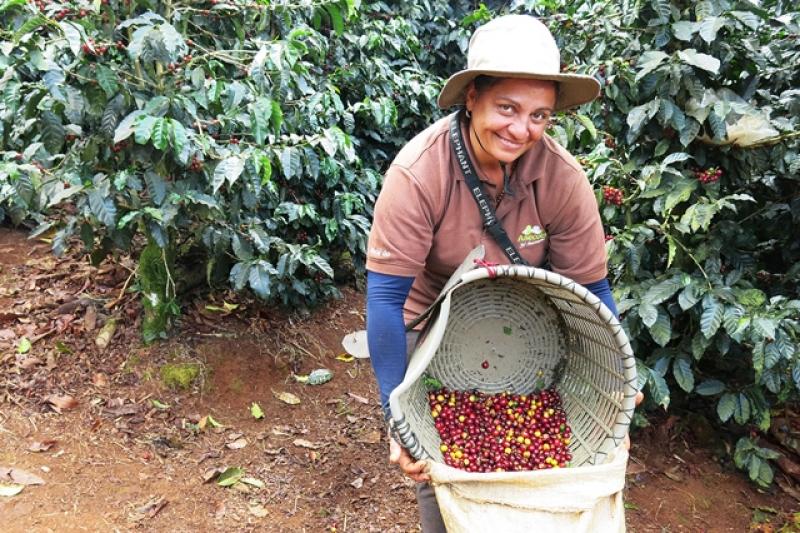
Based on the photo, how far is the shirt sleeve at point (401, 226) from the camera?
1.51 metres

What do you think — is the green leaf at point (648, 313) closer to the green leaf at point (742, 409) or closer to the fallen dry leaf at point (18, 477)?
the green leaf at point (742, 409)

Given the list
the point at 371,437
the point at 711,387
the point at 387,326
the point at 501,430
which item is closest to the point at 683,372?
the point at 711,387

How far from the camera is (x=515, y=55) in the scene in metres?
1.42

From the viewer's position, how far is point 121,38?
252 cm

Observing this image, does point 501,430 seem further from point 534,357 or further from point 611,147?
point 611,147

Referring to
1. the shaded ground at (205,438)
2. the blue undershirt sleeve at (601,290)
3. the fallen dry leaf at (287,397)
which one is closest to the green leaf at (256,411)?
the shaded ground at (205,438)

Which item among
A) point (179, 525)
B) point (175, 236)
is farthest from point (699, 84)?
point (179, 525)

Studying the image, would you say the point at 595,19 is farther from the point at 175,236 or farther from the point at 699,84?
the point at 175,236

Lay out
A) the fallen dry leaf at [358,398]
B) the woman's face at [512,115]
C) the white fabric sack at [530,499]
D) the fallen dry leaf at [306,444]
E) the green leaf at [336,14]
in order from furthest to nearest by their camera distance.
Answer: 1. the fallen dry leaf at [358,398]
2. the fallen dry leaf at [306,444]
3. the green leaf at [336,14]
4. the woman's face at [512,115]
5. the white fabric sack at [530,499]

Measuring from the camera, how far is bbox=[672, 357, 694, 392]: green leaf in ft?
8.21

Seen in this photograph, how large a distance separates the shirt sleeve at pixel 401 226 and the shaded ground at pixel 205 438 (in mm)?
1422

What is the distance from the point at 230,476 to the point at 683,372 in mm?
1870

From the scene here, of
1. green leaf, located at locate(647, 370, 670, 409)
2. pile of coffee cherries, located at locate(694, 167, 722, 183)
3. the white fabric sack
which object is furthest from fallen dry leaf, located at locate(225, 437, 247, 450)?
pile of coffee cherries, located at locate(694, 167, 722, 183)

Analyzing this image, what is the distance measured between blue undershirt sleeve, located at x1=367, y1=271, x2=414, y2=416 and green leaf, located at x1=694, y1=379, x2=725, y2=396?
5.19 ft
